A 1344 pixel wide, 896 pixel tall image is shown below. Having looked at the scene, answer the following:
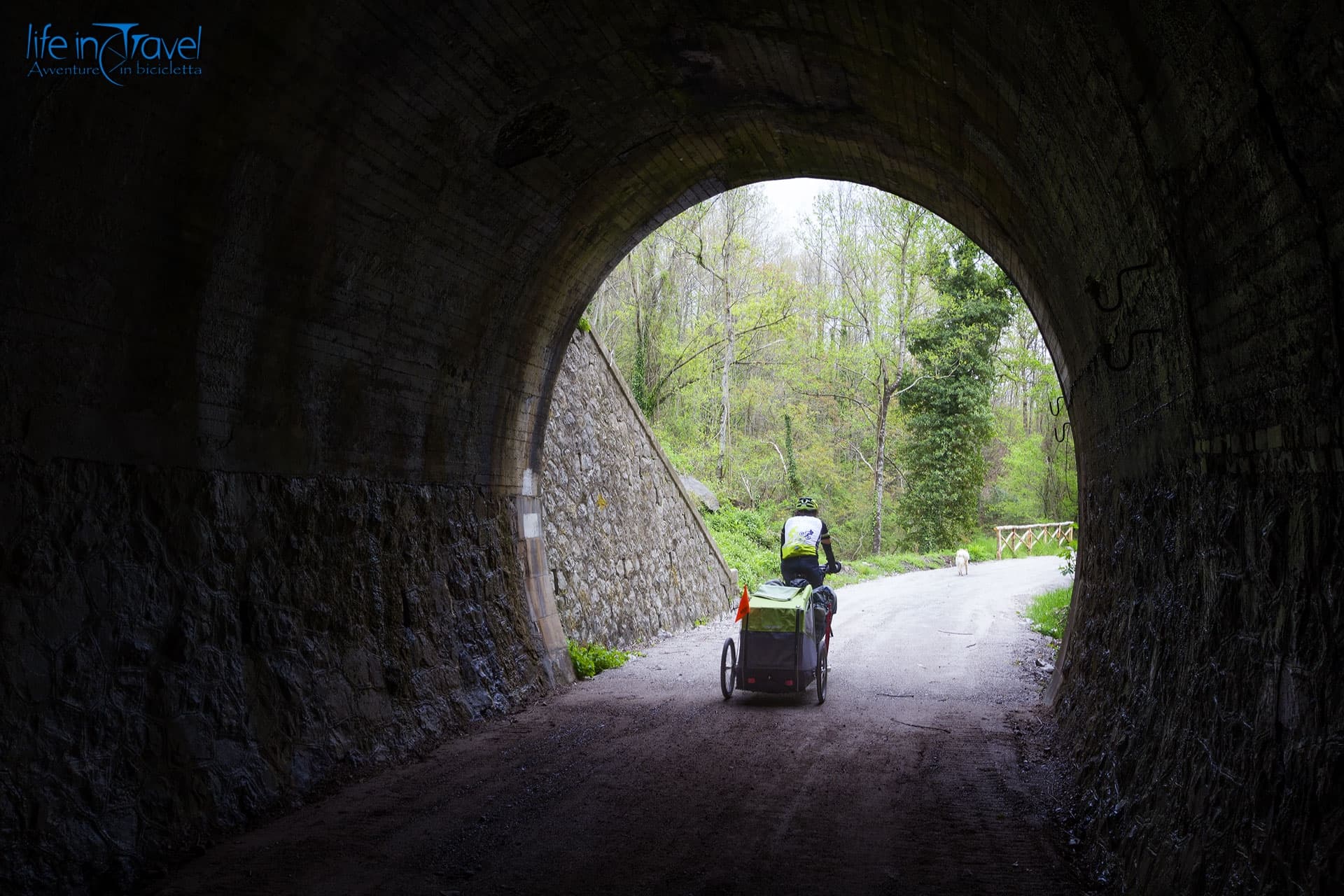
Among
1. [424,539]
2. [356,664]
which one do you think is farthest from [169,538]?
[424,539]

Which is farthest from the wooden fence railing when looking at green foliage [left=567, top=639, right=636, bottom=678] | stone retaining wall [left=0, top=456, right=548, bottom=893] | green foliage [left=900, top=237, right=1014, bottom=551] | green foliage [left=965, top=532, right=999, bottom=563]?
stone retaining wall [left=0, top=456, right=548, bottom=893]

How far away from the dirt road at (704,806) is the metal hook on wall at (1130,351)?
2576 millimetres

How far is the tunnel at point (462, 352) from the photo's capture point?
10.9 ft

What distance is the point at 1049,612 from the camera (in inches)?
Result: 601

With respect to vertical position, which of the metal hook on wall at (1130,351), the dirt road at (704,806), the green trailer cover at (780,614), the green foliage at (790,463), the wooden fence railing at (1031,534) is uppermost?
the green foliage at (790,463)

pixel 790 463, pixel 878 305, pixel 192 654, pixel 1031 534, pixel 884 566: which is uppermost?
pixel 878 305

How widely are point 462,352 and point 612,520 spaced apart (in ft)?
18.2

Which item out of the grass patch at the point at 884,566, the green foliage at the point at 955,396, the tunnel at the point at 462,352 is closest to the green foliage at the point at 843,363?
the green foliage at the point at 955,396

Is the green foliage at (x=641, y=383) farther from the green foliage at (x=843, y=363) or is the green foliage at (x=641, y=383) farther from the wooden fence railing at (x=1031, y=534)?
the wooden fence railing at (x=1031, y=534)

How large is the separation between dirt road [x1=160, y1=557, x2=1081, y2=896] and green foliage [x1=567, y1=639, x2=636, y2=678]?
2.42 ft

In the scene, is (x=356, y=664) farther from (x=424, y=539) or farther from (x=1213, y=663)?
(x=1213, y=663)

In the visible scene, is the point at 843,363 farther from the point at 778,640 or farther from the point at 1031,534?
the point at 778,640

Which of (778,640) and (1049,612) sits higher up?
(778,640)

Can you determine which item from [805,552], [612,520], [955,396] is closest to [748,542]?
[612,520]
